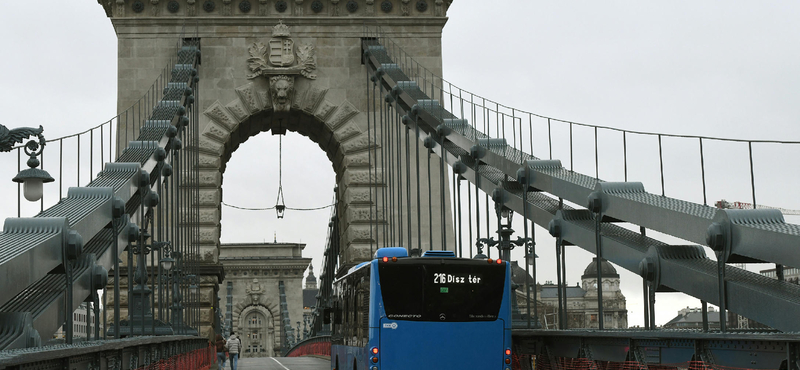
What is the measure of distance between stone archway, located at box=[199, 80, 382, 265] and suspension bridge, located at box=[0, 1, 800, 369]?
0.05m

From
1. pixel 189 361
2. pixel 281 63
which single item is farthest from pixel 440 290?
pixel 281 63

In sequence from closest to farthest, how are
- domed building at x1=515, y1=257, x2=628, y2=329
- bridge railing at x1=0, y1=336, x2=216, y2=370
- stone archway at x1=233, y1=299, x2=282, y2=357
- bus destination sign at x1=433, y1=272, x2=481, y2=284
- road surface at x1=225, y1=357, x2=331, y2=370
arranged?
bridge railing at x1=0, y1=336, x2=216, y2=370 < bus destination sign at x1=433, y1=272, x2=481, y2=284 < road surface at x1=225, y1=357, x2=331, y2=370 < stone archway at x1=233, y1=299, x2=282, y2=357 < domed building at x1=515, y1=257, x2=628, y2=329

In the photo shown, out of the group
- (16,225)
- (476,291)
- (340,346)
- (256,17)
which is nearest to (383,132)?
(256,17)

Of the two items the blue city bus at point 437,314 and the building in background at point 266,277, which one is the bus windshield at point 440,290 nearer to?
the blue city bus at point 437,314

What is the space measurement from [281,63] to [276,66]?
19 cm

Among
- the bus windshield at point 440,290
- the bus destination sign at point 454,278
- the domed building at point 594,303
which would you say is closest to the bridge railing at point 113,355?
the bus windshield at point 440,290

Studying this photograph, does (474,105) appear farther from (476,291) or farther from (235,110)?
(476,291)

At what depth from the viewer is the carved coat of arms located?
114 feet

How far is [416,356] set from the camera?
16344 millimetres

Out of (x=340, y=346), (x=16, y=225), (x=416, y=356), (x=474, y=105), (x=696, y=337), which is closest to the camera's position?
(x=696, y=337)

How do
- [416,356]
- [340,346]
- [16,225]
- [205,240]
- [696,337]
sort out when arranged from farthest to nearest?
1. [205,240]
2. [340,346]
3. [416,356]
4. [16,225]
5. [696,337]

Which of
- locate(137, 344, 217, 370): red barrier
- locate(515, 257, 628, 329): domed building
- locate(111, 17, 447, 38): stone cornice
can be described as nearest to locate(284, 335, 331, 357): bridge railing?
locate(137, 344, 217, 370): red barrier

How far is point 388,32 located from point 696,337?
83.1 feet

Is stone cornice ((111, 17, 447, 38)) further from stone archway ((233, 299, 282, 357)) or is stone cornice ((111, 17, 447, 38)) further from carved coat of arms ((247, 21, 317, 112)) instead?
stone archway ((233, 299, 282, 357))
